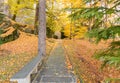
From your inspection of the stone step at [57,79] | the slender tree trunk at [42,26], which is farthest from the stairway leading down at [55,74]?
the slender tree trunk at [42,26]

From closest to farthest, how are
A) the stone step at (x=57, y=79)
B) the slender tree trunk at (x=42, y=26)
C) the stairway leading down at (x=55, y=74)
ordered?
the stone step at (x=57, y=79) → the stairway leading down at (x=55, y=74) → the slender tree trunk at (x=42, y=26)

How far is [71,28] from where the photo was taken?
1264 inches

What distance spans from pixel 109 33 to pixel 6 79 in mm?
4639

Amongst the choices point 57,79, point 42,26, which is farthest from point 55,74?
point 42,26

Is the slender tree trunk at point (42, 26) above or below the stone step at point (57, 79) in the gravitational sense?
above

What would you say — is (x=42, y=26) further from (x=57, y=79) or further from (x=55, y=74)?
(x=57, y=79)

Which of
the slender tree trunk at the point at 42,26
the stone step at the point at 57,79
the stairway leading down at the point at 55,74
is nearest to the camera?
the stone step at the point at 57,79

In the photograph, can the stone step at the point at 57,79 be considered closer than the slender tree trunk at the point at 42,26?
Yes

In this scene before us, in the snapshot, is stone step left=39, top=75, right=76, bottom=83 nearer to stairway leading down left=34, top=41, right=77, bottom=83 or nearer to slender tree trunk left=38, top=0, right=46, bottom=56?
stairway leading down left=34, top=41, right=77, bottom=83

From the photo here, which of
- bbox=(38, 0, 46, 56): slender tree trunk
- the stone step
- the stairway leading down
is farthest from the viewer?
bbox=(38, 0, 46, 56): slender tree trunk

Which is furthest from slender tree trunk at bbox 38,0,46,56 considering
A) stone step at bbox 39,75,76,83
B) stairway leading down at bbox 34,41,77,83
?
stone step at bbox 39,75,76,83

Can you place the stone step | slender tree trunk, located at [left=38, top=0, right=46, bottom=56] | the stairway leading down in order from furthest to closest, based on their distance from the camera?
slender tree trunk, located at [left=38, top=0, right=46, bottom=56] < the stairway leading down < the stone step

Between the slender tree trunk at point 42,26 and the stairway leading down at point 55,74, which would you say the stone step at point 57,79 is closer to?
the stairway leading down at point 55,74

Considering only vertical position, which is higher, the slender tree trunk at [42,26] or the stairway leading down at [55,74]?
the slender tree trunk at [42,26]
